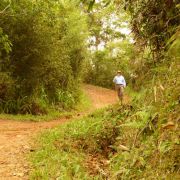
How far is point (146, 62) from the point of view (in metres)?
5.95

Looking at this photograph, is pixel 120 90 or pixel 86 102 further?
pixel 86 102

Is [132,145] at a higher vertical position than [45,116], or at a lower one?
higher

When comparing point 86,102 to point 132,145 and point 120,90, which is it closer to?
point 120,90

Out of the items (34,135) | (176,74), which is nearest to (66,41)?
(34,135)

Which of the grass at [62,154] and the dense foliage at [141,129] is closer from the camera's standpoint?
the dense foliage at [141,129]

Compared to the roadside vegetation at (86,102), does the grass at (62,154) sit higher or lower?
lower

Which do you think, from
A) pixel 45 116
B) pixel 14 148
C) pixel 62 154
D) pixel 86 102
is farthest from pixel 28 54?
pixel 62 154

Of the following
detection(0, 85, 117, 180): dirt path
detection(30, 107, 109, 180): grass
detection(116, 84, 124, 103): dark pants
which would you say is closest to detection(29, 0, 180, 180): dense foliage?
detection(30, 107, 109, 180): grass

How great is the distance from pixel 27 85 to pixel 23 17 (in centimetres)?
238

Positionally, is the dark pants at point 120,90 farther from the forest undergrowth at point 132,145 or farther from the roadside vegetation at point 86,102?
the forest undergrowth at point 132,145

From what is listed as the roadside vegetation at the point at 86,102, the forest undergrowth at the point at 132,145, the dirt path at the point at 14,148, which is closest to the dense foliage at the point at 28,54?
the roadside vegetation at the point at 86,102

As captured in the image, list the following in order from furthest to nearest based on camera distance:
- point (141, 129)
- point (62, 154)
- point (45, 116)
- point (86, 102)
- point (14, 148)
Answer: point (86, 102)
point (45, 116)
point (14, 148)
point (62, 154)
point (141, 129)

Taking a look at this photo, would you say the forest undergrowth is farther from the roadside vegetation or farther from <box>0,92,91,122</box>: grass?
<box>0,92,91,122</box>: grass

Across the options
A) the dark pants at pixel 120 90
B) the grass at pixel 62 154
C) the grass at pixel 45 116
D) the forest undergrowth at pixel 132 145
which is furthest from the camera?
the dark pants at pixel 120 90
